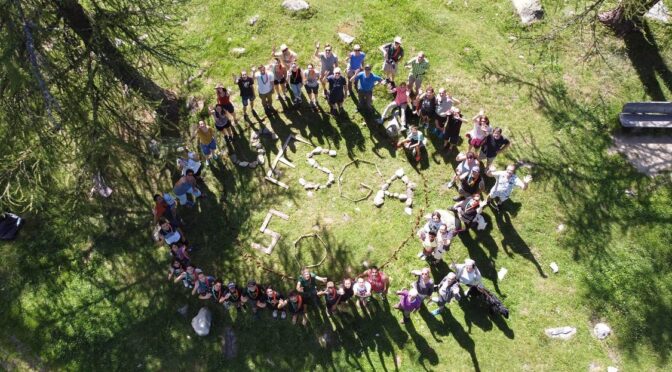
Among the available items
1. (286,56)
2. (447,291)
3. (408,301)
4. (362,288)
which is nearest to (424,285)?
(408,301)

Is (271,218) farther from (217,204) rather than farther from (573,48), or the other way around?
(573,48)

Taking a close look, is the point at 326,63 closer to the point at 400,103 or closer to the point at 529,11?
the point at 400,103

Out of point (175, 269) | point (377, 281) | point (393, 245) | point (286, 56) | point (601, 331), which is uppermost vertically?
point (286, 56)

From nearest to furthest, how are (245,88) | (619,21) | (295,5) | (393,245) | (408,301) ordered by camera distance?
(408,301)
(393,245)
(245,88)
(619,21)
(295,5)

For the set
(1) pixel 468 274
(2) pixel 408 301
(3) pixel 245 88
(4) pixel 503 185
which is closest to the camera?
(2) pixel 408 301

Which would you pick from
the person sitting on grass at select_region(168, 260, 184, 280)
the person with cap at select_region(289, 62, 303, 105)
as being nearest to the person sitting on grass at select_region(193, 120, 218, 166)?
the person with cap at select_region(289, 62, 303, 105)

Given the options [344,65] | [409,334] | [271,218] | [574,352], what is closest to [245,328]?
[271,218]

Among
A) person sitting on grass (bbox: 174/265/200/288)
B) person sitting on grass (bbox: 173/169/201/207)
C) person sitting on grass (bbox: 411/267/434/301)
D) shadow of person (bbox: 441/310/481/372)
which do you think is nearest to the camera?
person sitting on grass (bbox: 411/267/434/301)

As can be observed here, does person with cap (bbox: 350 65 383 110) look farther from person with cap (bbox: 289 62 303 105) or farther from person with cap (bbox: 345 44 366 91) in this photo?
person with cap (bbox: 289 62 303 105)
